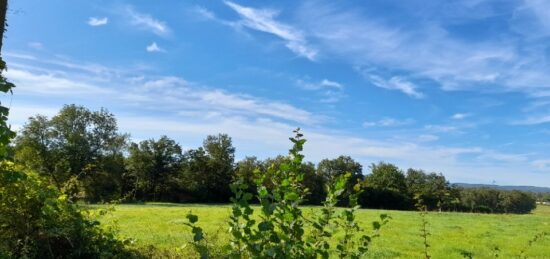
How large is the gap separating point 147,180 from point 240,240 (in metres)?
80.6

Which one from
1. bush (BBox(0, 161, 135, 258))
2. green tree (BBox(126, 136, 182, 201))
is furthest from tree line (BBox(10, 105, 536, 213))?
bush (BBox(0, 161, 135, 258))

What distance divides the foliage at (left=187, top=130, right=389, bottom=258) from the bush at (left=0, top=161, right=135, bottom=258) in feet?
21.7

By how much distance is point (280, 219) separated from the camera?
450cm

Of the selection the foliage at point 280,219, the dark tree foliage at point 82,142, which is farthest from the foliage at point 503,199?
the foliage at point 280,219

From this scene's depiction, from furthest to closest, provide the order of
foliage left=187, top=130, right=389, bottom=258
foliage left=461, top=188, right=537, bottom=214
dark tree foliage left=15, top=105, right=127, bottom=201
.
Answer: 1. foliage left=461, top=188, right=537, bottom=214
2. dark tree foliage left=15, top=105, right=127, bottom=201
3. foliage left=187, top=130, right=389, bottom=258

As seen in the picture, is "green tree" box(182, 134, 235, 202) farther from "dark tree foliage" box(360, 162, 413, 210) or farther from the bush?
the bush

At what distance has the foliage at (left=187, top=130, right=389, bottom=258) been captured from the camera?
13.9ft

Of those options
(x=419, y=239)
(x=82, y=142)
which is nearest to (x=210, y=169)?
(x=82, y=142)

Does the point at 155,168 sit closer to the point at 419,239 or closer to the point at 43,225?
the point at 419,239

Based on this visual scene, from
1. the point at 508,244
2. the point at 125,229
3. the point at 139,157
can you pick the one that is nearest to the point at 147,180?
the point at 139,157

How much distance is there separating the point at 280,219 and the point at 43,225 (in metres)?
7.65

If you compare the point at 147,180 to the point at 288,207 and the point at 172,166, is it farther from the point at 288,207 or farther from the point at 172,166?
the point at 288,207

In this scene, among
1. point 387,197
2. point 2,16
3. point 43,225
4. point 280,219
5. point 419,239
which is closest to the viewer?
point 280,219

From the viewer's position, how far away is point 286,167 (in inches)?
185
